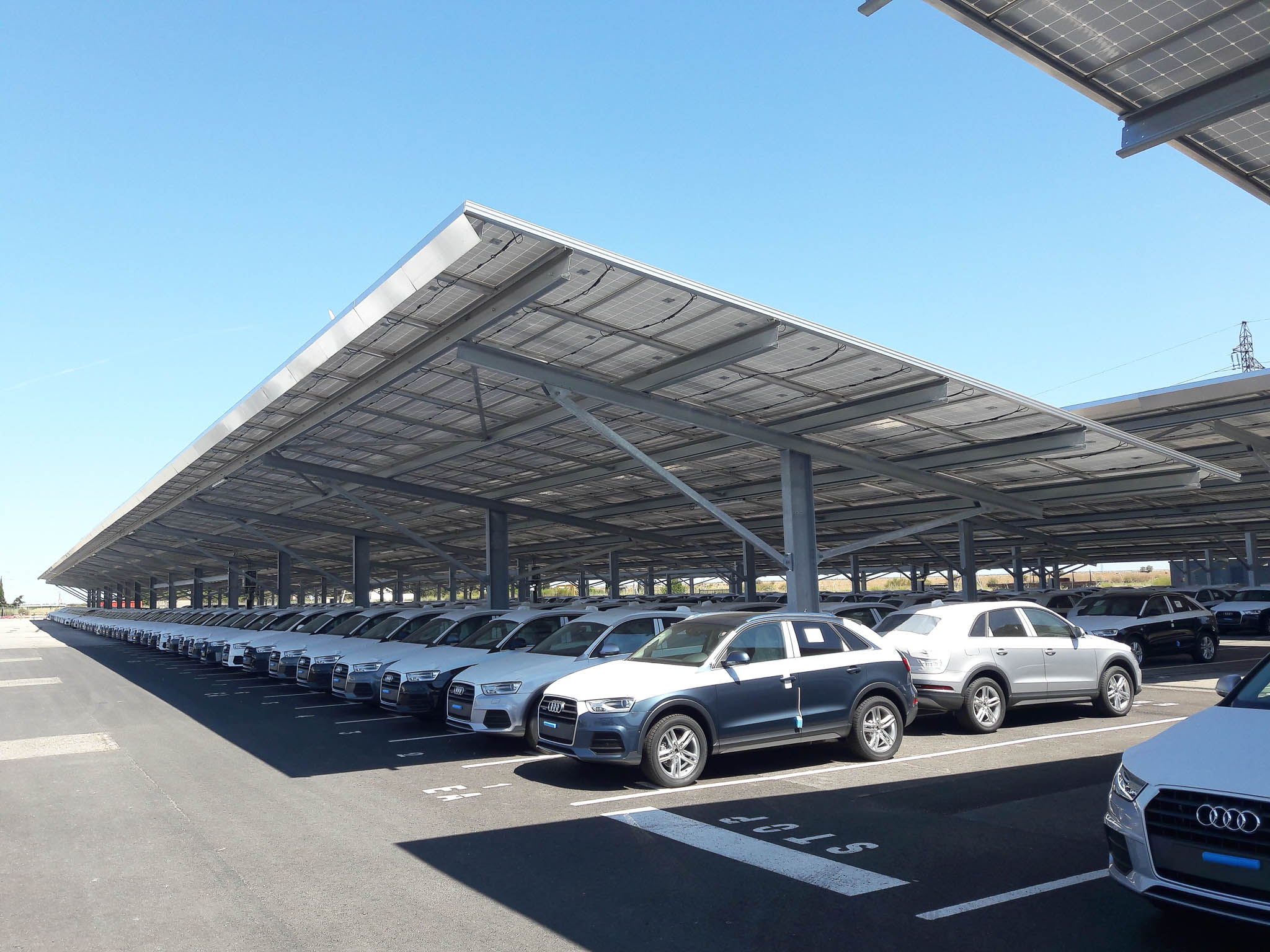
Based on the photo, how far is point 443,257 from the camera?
11.2 metres

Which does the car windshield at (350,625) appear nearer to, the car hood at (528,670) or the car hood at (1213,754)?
the car hood at (528,670)

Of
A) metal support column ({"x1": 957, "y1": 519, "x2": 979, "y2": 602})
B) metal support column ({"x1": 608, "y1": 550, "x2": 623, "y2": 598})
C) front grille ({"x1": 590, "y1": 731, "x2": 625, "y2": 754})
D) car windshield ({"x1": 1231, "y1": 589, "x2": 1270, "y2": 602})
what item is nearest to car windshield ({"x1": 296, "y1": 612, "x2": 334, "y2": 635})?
front grille ({"x1": 590, "y1": 731, "x2": 625, "y2": 754})

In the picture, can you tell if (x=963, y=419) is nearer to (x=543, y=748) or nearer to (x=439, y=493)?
(x=543, y=748)

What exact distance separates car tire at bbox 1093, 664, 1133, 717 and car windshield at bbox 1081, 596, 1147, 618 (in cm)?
864

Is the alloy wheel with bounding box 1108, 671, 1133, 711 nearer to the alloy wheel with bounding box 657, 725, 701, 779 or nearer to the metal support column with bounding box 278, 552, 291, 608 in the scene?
the alloy wheel with bounding box 657, 725, 701, 779

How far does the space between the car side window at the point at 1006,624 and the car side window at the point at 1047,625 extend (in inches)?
8.4

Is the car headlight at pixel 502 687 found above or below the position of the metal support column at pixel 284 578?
below

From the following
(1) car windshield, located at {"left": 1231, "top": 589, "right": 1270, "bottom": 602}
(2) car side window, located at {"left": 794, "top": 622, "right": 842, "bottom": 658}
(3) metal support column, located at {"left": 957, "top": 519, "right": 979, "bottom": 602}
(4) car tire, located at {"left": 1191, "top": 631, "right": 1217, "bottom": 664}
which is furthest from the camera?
(1) car windshield, located at {"left": 1231, "top": 589, "right": 1270, "bottom": 602}

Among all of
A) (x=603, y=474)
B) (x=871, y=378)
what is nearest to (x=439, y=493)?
(x=603, y=474)

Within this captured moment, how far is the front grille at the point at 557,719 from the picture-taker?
9070mm

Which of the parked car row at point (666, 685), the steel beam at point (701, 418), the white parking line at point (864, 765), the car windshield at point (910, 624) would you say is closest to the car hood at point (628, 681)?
the parked car row at point (666, 685)

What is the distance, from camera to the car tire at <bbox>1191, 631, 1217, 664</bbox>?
21156 millimetres

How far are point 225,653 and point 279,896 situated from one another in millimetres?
22451

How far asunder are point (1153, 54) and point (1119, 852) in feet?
17.7
